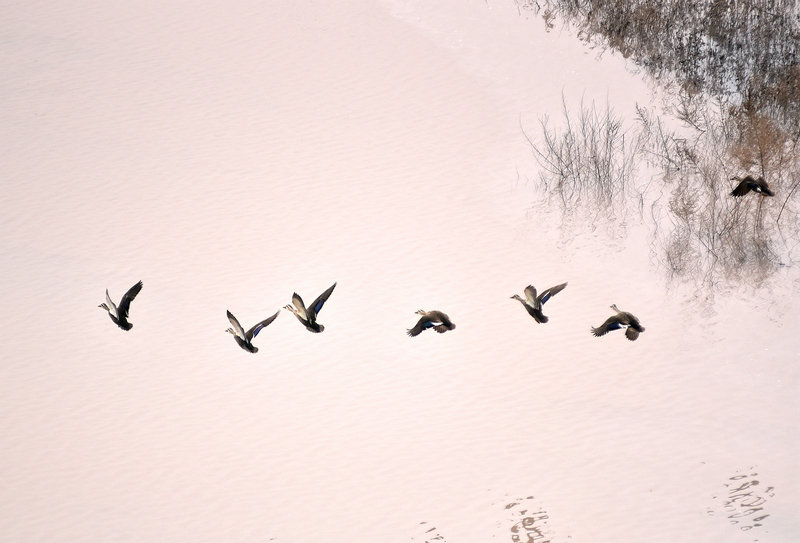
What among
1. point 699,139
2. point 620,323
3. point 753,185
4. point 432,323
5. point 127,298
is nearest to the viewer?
point 620,323

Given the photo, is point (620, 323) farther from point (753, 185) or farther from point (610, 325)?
point (753, 185)

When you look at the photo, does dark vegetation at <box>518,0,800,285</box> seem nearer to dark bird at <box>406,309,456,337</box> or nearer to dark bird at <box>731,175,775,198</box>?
dark bird at <box>731,175,775,198</box>

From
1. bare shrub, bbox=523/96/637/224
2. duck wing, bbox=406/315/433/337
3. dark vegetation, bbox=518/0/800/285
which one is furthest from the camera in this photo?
bare shrub, bbox=523/96/637/224

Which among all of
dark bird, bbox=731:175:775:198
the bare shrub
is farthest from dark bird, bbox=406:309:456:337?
the bare shrub

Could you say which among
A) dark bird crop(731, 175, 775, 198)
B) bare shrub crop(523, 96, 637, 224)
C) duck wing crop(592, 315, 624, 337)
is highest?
bare shrub crop(523, 96, 637, 224)

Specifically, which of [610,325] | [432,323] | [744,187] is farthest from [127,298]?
[744,187]

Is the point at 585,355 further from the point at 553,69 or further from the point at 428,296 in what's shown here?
the point at 553,69
